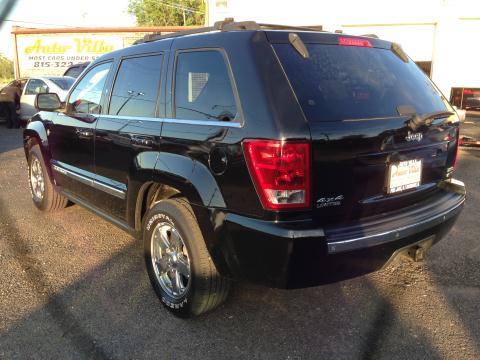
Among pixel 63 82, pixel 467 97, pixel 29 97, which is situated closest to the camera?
pixel 63 82

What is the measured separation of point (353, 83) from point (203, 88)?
→ 0.91m

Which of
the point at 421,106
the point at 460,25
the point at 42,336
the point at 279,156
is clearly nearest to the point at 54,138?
the point at 42,336

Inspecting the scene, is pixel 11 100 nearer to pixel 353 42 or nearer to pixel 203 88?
pixel 203 88

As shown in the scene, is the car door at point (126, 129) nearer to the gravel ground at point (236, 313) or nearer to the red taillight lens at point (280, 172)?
the gravel ground at point (236, 313)

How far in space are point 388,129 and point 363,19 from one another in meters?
12.3

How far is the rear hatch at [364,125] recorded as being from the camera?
8.15 feet

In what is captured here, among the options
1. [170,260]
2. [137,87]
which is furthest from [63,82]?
[170,260]

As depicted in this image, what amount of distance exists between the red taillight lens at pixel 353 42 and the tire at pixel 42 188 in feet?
11.3

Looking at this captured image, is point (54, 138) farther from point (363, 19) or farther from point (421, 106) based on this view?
point (363, 19)

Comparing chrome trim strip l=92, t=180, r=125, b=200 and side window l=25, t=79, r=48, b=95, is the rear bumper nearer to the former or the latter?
chrome trim strip l=92, t=180, r=125, b=200

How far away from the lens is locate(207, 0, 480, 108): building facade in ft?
44.2

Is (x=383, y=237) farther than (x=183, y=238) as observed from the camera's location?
No

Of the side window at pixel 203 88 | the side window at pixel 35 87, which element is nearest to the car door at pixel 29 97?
the side window at pixel 35 87

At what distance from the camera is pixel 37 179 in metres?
5.49
